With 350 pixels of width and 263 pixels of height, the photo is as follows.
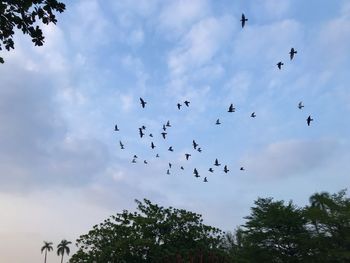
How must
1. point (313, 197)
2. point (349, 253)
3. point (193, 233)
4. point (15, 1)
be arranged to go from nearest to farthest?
point (15, 1) < point (193, 233) < point (349, 253) < point (313, 197)

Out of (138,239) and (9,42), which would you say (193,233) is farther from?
(9,42)

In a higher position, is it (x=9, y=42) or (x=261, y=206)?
(x=261, y=206)

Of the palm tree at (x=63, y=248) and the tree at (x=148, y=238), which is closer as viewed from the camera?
the tree at (x=148, y=238)

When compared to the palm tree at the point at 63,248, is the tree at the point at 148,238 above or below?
below

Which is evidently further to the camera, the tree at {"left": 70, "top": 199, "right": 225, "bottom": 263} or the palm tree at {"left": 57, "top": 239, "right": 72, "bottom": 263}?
the palm tree at {"left": 57, "top": 239, "right": 72, "bottom": 263}

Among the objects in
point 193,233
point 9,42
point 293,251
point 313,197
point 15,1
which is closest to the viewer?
point 15,1

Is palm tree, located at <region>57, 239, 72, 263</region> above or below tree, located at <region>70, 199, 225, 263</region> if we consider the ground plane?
above

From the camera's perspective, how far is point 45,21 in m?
9.78

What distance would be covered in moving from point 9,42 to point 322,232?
45.3 meters

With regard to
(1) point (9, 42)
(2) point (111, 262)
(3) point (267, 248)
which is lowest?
(1) point (9, 42)

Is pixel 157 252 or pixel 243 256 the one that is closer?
pixel 157 252

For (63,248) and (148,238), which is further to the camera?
(63,248)

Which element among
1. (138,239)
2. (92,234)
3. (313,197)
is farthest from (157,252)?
(313,197)

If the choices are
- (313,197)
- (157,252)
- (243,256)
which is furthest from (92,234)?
(313,197)
